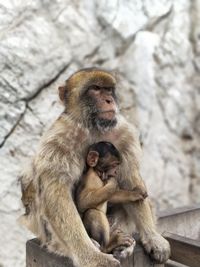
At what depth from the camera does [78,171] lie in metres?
2.66

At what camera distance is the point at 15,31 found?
19.8 ft

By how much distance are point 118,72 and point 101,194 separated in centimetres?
338

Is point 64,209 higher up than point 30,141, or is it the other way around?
point 30,141

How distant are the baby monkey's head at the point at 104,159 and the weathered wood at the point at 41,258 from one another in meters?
0.49

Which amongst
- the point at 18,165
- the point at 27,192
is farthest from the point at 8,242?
the point at 27,192

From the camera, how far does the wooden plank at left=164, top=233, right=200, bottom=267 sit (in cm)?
280

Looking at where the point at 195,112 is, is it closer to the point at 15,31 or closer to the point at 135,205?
the point at 15,31

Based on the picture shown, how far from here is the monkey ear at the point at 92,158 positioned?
2.60 metres

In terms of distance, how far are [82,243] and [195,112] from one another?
5171 millimetres

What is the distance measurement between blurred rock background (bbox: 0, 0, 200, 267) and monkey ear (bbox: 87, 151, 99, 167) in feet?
10.7

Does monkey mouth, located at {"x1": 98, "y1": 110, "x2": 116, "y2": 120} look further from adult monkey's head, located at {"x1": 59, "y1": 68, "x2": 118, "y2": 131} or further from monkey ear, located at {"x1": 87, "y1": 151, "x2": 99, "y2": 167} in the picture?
monkey ear, located at {"x1": 87, "y1": 151, "x2": 99, "y2": 167}

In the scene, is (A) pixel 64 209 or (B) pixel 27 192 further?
(B) pixel 27 192

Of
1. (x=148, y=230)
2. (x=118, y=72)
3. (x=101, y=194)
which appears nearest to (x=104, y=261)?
(x=101, y=194)

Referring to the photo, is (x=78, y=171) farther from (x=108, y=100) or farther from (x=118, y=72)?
(x=118, y=72)
